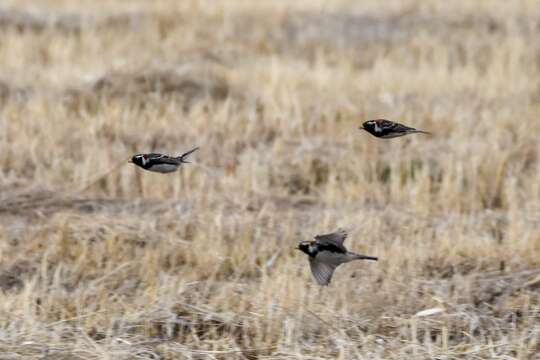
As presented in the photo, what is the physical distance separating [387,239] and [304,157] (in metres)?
1.87

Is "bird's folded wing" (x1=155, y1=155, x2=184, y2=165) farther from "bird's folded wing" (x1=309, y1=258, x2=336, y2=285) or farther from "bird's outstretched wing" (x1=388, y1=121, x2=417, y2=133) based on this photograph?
"bird's outstretched wing" (x1=388, y1=121, x2=417, y2=133)

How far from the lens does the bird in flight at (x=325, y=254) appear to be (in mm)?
6215

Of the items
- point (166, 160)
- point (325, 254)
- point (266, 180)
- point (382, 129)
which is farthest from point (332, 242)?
point (266, 180)

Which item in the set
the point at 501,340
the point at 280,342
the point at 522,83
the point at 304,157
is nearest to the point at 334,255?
the point at 280,342

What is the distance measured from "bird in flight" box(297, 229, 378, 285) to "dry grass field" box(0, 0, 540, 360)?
1.08ft

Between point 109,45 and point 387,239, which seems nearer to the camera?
point 387,239

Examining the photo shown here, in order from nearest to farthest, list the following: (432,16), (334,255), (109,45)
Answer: (334,255)
(109,45)
(432,16)

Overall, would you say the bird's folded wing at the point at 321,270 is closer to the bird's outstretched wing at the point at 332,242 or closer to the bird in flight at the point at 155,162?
the bird's outstretched wing at the point at 332,242

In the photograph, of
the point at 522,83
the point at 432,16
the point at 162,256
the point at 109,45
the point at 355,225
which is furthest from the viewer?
the point at 432,16

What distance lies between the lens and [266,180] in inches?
374

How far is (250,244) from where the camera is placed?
7.93 meters

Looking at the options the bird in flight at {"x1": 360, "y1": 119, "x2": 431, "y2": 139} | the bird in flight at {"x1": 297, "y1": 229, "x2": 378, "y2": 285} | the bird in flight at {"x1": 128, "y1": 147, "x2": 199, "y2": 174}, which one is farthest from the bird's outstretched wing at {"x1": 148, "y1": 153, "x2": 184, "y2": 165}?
the bird in flight at {"x1": 360, "y1": 119, "x2": 431, "y2": 139}

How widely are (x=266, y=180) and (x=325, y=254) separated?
3.30 meters

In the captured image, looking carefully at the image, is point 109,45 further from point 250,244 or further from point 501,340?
point 501,340
